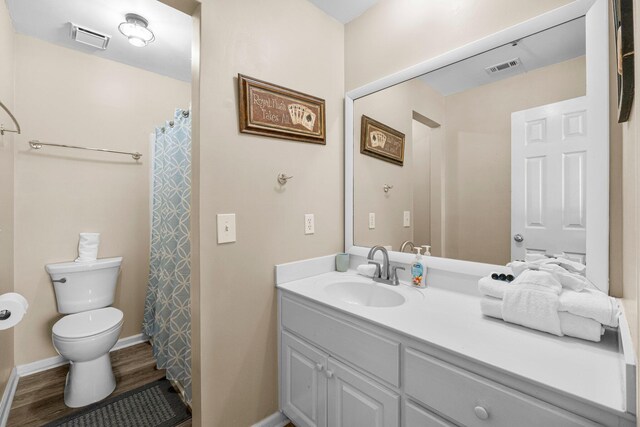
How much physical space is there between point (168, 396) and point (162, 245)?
0.98 metres

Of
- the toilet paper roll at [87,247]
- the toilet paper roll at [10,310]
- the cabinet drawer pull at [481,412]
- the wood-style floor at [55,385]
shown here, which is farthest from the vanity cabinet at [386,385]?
the toilet paper roll at [87,247]

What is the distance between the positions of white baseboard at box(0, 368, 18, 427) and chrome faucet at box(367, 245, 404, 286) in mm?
2204

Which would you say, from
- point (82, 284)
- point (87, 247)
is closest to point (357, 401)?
point (82, 284)

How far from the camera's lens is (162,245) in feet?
6.49

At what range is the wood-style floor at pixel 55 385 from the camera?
5.26 feet

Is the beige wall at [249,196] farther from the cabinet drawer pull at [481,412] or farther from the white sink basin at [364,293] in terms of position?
the cabinet drawer pull at [481,412]

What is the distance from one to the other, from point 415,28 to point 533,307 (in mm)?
1461

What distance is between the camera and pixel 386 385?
3.29 ft

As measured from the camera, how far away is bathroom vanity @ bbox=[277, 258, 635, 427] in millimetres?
665

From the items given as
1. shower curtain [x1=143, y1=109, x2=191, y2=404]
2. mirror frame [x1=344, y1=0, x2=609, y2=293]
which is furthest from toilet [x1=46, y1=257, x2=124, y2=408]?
mirror frame [x1=344, y1=0, x2=609, y2=293]

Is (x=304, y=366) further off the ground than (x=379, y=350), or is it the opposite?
(x=379, y=350)

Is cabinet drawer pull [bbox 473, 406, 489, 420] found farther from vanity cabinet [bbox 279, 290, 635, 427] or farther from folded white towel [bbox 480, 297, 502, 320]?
folded white towel [bbox 480, 297, 502, 320]

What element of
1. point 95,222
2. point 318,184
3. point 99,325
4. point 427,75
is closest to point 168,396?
point 99,325

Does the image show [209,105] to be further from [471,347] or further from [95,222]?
[95,222]
